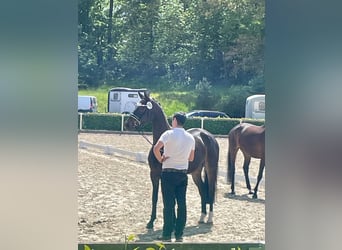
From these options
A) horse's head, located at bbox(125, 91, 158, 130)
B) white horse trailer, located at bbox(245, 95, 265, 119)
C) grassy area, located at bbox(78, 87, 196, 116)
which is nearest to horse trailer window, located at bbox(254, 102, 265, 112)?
white horse trailer, located at bbox(245, 95, 265, 119)

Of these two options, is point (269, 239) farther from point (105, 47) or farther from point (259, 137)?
point (105, 47)

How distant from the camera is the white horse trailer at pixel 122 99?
3441 millimetres

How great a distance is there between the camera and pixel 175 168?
3.46m

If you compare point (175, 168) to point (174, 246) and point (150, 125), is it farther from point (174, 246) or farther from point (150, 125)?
point (174, 246)

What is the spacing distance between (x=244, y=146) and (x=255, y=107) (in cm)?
27

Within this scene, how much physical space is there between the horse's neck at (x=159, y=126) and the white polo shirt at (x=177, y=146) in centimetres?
2

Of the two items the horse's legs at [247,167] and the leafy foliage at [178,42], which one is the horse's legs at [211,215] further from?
the leafy foliage at [178,42]

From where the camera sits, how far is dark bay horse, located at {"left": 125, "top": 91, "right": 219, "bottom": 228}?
3.44m

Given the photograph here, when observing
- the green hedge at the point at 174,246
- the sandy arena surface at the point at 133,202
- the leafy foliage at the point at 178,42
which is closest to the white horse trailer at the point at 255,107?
the leafy foliage at the point at 178,42

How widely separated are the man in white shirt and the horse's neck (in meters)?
0.02
